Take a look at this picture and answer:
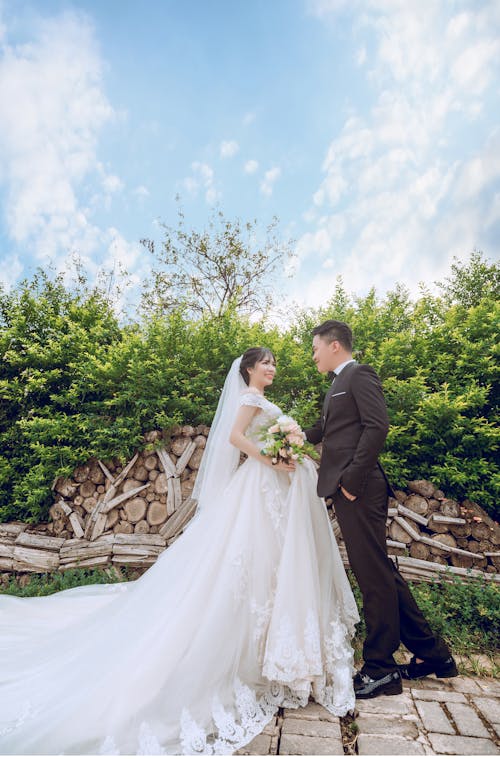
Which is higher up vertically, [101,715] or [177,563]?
[177,563]

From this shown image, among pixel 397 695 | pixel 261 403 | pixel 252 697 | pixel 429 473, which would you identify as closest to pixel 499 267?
pixel 429 473

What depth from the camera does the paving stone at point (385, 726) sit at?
2425 millimetres

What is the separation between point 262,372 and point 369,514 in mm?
1426

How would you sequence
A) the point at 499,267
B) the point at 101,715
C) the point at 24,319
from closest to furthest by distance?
the point at 101,715 < the point at 24,319 < the point at 499,267

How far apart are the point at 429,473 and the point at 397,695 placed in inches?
93.9

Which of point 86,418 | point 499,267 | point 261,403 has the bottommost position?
point 261,403

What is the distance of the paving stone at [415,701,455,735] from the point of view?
2.48 meters

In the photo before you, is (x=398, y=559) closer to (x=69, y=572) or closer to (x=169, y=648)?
(x=169, y=648)

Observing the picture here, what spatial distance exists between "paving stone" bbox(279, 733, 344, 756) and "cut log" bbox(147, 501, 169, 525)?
3.08m

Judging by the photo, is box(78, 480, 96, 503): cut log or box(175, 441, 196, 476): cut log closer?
box(175, 441, 196, 476): cut log

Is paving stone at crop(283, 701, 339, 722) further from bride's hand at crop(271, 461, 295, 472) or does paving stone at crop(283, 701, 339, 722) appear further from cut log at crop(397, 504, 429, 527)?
cut log at crop(397, 504, 429, 527)

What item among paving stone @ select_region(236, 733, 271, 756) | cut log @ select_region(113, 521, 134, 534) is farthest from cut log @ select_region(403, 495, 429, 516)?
cut log @ select_region(113, 521, 134, 534)

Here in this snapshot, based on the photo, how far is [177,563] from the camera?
3.15m

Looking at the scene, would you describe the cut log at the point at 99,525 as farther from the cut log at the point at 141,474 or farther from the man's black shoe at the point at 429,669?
the man's black shoe at the point at 429,669
